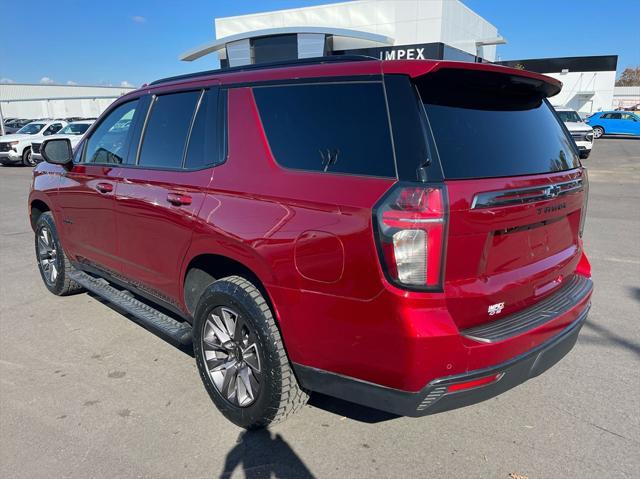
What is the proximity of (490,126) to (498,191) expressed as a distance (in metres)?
0.43

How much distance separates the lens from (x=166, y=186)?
10.3 feet

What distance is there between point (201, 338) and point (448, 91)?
80.1 inches

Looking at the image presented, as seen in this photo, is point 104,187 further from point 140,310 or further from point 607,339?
point 607,339

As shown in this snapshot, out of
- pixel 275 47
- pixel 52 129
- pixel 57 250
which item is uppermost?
pixel 275 47

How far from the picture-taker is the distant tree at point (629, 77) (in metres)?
87.0

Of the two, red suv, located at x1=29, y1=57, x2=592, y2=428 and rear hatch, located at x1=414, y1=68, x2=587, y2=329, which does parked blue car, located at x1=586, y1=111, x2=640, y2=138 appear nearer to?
rear hatch, located at x1=414, y1=68, x2=587, y2=329

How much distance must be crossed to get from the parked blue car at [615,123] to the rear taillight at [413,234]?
33.5 metres

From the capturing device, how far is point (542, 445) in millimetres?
2635

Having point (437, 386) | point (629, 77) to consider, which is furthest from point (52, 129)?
point (629, 77)

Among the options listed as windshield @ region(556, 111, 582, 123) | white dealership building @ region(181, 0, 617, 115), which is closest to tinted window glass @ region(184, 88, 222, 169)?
white dealership building @ region(181, 0, 617, 115)

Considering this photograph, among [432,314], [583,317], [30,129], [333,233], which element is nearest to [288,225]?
[333,233]

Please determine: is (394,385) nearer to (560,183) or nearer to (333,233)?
(333,233)

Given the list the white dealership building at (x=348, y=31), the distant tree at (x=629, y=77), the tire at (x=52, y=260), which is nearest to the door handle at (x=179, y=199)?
the tire at (x=52, y=260)

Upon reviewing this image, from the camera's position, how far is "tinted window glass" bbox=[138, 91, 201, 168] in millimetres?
3215
